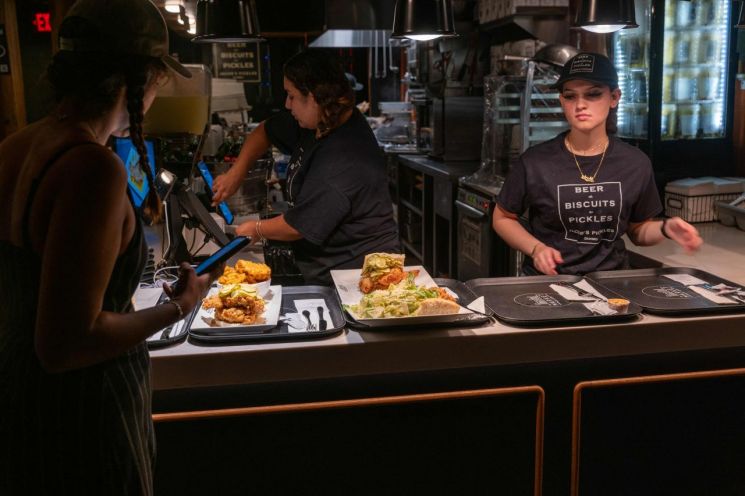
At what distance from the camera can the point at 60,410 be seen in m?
1.36

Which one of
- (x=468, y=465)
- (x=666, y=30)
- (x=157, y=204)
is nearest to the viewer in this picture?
(x=157, y=204)

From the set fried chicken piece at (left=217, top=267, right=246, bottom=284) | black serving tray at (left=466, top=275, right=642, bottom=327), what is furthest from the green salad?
fried chicken piece at (left=217, top=267, right=246, bottom=284)

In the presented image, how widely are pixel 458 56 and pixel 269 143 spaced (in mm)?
3517

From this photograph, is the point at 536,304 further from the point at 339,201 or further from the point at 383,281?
the point at 339,201

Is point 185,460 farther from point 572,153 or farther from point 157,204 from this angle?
point 572,153

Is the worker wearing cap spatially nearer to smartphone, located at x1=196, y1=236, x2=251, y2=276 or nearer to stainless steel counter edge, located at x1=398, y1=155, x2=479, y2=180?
smartphone, located at x1=196, y1=236, x2=251, y2=276

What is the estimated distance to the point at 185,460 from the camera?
200cm

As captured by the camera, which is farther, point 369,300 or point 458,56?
point 458,56

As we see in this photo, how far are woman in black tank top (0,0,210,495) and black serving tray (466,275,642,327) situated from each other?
39.5 inches

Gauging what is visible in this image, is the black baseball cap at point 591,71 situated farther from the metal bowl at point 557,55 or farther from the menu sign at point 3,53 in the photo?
the menu sign at point 3,53

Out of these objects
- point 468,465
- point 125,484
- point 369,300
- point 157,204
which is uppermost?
point 157,204

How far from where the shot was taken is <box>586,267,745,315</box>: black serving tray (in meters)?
2.14

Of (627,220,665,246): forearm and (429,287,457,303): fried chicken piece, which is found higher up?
(627,220,665,246): forearm

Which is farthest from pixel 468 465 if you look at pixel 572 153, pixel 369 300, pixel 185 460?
pixel 572 153
